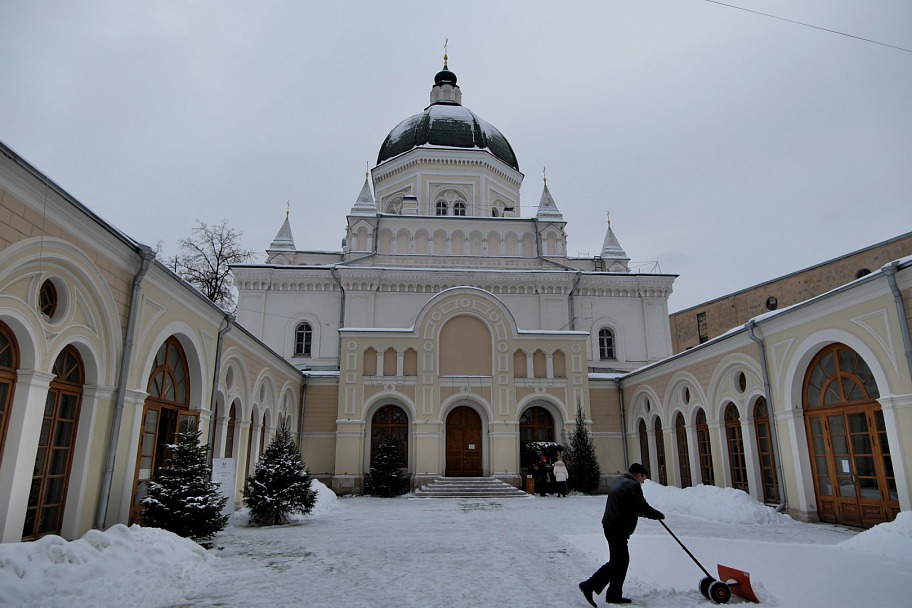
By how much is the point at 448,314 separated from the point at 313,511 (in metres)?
9.63

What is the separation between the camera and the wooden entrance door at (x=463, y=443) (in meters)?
22.1

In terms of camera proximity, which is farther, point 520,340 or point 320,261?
point 320,261

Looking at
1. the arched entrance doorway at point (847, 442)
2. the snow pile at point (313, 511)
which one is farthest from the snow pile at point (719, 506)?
the snow pile at point (313, 511)

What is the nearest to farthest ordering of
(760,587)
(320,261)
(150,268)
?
(760,587), (150,268), (320,261)

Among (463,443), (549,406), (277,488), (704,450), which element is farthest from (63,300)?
(549,406)

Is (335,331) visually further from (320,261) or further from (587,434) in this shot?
(587,434)

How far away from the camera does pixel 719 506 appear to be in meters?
13.4

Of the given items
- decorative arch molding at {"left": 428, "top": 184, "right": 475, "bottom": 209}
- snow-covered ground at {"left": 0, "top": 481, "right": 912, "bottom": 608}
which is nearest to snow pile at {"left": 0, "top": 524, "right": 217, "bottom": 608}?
snow-covered ground at {"left": 0, "top": 481, "right": 912, "bottom": 608}

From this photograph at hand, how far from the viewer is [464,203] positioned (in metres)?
32.2

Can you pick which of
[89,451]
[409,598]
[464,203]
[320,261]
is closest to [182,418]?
[89,451]

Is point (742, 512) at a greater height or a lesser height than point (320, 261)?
lesser

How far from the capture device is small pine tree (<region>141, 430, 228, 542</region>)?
30.2ft

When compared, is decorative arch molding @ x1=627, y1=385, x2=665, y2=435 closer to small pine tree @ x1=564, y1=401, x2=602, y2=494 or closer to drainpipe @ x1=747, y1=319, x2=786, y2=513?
small pine tree @ x1=564, y1=401, x2=602, y2=494

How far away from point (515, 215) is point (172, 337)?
23.8m
